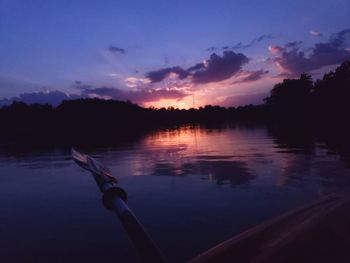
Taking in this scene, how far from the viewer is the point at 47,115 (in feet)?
430

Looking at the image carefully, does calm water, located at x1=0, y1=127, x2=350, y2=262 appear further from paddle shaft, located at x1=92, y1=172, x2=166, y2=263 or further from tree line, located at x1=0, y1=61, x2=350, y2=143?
tree line, located at x1=0, y1=61, x2=350, y2=143

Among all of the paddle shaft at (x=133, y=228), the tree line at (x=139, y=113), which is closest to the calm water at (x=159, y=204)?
the paddle shaft at (x=133, y=228)

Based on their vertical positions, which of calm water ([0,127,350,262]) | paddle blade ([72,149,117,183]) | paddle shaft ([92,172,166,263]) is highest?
paddle blade ([72,149,117,183])

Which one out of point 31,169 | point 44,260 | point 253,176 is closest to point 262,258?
point 44,260

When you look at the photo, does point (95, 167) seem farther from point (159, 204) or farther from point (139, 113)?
point (139, 113)

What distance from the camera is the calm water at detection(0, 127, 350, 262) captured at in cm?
658

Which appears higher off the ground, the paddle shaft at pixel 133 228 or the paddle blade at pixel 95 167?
the paddle blade at pixel 95 167

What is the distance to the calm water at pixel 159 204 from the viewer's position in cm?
658

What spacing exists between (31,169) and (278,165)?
1206cm

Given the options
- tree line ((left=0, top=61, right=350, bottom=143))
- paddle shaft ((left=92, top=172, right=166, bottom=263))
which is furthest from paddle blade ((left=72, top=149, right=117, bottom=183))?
tree line ((left=0, top=61, right=350, bottom=143))

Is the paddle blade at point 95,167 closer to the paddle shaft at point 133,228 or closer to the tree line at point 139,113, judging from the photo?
the paddle shaft at point 133,228

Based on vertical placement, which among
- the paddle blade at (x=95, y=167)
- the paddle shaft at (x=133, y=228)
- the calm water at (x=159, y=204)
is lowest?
the calm water at (x=159, y=204)

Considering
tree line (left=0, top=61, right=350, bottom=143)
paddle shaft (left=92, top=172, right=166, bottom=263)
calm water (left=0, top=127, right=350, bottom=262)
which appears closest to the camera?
paddle shaft (left=92, top=172, right=166, bottom=263)

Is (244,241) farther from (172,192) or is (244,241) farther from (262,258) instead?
(172,192)
